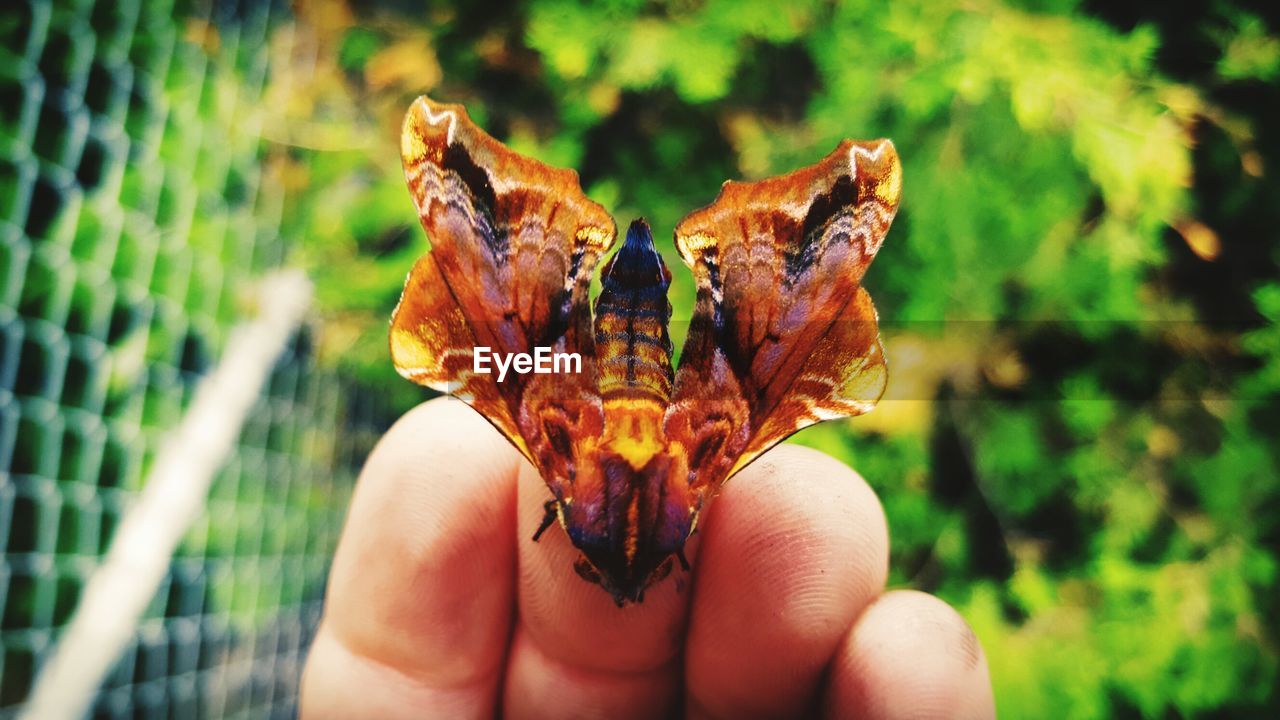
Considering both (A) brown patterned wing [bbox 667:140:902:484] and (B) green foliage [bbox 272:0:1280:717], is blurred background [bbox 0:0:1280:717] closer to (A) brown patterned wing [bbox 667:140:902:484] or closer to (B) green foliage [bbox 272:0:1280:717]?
(B) green foliage [bbox 272:0:1280:717]

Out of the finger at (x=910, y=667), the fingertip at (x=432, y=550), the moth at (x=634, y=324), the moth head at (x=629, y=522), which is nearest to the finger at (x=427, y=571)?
the fingertip at (x=432, y=550)

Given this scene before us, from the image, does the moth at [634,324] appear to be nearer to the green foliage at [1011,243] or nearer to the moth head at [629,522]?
the moth head at [629,522]

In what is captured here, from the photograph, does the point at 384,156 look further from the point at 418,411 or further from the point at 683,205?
the point at 418,411

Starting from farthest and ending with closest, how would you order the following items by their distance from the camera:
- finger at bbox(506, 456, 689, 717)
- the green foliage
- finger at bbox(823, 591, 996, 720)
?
the green foliage
finger at bbox(506, 456, 689, 717)
finger at bbox(823, 591, 996, 720)

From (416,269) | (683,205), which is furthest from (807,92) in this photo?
(416,269)

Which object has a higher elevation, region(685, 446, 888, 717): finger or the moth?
the moth

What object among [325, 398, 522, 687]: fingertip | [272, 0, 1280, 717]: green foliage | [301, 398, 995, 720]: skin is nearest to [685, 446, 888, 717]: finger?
[301, 398, 995, 720]: skin

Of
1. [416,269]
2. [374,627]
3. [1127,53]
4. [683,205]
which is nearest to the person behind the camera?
[416,269]
